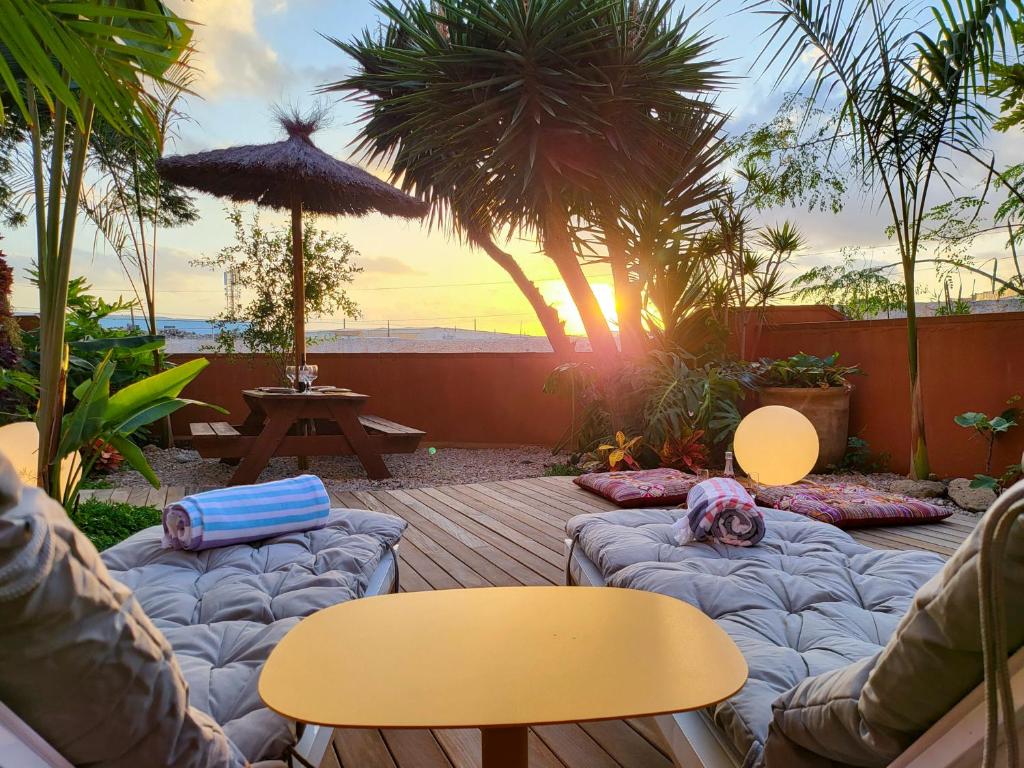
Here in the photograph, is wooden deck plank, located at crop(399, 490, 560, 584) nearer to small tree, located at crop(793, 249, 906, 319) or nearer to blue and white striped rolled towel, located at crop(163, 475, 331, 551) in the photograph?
blue and white striped rolled towel, located at crop(163, 475, 331, 551)

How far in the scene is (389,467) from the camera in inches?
212

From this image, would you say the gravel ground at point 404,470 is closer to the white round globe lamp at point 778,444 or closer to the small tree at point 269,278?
the small tree at point 269,278

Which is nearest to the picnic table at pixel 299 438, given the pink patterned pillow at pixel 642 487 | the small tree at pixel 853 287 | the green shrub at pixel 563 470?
the green shrub at pixel 563 470

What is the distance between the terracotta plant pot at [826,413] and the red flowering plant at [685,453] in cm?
72

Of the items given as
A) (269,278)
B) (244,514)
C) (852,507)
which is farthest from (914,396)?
(269,278)

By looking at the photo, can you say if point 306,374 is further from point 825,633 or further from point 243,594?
point 825,633

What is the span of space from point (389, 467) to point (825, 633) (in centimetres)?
441

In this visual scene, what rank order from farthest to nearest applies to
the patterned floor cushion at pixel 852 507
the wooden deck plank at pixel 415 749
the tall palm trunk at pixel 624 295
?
the tall palm trunk at pixel 624 295, the patterned floor cushion at pixel 852 507, the wooden deck plank at pixel 415 749

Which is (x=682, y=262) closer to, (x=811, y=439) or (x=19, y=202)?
(x=811, y=439)

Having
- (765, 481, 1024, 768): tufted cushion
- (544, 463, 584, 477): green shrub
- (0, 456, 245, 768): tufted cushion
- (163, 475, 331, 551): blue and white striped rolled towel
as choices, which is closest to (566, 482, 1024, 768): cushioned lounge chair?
(765, 481, 1024, 768): tufted cushion

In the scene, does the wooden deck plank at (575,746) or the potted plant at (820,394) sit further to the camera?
the potted plant at (820,394)

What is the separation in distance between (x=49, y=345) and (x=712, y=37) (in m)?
5.12

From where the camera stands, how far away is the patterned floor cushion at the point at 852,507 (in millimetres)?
Result: 2998

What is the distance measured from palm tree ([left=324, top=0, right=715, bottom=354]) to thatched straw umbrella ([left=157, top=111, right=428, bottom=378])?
0.49 meters
